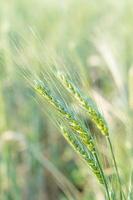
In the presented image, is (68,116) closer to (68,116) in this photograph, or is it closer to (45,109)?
(68,116)

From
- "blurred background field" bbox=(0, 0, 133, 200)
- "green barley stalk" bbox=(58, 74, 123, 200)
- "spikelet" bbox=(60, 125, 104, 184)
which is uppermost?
"blurred background field" bbox=(0, 0, 133, 200)

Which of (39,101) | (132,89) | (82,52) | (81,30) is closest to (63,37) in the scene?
(82,52)

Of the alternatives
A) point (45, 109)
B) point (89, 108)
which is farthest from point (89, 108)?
point (45, 109)

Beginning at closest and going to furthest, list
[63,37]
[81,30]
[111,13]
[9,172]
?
[9,172] → [63,37] → [81,30] → [111,13]

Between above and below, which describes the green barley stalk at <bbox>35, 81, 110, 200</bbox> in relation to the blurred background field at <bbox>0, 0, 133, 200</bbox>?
below

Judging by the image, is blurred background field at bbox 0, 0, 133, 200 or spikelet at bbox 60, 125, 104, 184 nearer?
spikelet at bbox 60, 125, 104, 184

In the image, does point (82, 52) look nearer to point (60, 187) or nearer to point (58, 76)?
point (60, 187)
